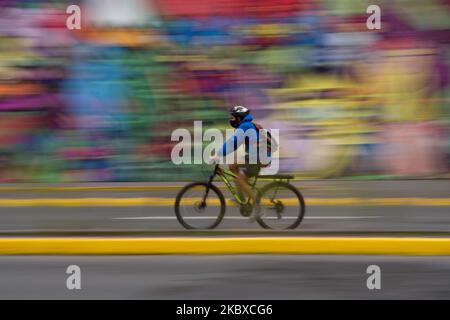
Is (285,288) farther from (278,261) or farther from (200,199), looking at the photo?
(200,199)

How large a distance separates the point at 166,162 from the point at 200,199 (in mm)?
6512

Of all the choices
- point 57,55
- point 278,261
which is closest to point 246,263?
point 278,261

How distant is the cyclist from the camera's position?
999 cm

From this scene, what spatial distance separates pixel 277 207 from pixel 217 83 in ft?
23.1

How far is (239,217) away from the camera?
11.4 m

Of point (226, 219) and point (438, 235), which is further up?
point (226, 219)

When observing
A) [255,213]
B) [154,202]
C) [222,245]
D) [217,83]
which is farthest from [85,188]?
[222,245]

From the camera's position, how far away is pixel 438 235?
8695mm

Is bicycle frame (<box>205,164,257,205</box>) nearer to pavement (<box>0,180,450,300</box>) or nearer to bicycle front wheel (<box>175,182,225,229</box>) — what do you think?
bicycle front wheel (<box>175,182,225,229</box>)

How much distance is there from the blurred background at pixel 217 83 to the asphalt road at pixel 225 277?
881 cm

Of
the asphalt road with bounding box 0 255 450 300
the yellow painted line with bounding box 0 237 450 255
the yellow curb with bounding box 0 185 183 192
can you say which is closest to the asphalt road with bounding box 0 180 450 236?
the yellow curb with bounding box 0 185 183 192
